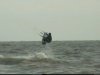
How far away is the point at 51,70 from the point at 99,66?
437cm

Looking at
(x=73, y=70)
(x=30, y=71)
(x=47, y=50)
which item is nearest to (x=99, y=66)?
(x=73, y=70)

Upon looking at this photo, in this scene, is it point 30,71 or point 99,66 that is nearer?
point 30,71

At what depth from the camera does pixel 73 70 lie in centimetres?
2448

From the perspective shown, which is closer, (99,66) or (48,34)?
(99,66)

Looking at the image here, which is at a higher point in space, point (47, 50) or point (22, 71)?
point (47, 50)

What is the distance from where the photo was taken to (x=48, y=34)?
32.0m

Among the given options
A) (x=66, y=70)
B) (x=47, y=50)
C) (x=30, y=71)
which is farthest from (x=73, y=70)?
(x=47, y=50)

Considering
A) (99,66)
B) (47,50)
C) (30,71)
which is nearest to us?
(30,71)

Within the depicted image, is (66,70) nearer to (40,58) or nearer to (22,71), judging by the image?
(22,71)

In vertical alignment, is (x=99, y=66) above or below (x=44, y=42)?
below

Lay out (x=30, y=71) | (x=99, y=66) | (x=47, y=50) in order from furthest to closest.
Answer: (x=47, y=50)
(x=99, y=66)
(x=30, y=71)

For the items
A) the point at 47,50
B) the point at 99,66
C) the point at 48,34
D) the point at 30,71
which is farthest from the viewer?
the point at 47,50

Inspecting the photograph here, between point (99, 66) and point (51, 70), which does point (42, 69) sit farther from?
point (99, 66)

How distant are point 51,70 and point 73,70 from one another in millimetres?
1322
